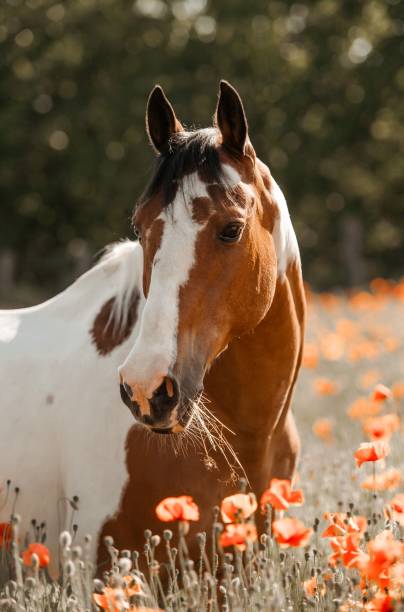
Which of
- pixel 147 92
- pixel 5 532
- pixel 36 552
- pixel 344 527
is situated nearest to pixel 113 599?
pixel 36 552

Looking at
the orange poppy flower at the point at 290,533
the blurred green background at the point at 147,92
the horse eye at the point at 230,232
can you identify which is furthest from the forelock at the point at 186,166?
the blurred green background at the point at 147,92

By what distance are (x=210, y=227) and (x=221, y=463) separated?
0.93m

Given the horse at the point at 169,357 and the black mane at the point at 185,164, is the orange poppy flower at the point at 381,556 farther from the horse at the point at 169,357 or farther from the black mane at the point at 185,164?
the black mane at the point at 185,164

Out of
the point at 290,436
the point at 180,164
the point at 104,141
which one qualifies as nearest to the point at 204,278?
the point at 180,164

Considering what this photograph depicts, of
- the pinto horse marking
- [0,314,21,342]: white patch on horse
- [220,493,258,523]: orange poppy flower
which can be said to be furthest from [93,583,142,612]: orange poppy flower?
[0,314,21,342]: white patch on horse

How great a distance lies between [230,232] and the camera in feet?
8.42

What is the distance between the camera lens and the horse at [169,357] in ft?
8.16

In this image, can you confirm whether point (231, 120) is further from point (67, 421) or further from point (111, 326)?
point (67, 421)

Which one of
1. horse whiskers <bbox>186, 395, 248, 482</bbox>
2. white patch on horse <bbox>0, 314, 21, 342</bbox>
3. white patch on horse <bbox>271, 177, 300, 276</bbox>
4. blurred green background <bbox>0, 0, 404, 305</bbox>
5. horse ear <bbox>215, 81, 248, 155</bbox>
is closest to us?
horse ear <bbox>215, 81, 248, 155</bbox>

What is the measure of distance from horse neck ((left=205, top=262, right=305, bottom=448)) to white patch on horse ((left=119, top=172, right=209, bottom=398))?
1.75 feet

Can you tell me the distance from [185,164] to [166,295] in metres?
0.46

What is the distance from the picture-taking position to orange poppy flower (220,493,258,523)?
2271 mm

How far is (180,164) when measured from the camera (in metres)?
2.60

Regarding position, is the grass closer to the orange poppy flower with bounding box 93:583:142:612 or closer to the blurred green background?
the orange poppy flower with bounding box 93:583:142:612
